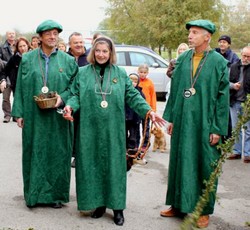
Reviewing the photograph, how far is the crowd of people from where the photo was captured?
15.5 ft

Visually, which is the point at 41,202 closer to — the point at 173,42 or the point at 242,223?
the point at 242,223

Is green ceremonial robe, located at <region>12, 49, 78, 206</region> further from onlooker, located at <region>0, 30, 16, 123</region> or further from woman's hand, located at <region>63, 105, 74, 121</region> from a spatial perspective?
onlooker, located at <region>0, 30, 16, 123</region>

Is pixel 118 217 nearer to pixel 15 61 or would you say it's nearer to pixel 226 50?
pixel 226 50

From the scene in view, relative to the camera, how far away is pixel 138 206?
5.58 metres

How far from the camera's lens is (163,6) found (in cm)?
2166

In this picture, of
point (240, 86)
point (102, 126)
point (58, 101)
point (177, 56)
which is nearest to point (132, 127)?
point (177, 56)

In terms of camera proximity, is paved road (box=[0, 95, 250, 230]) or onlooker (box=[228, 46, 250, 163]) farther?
onlooker (box=[228, 46, 250, 163])

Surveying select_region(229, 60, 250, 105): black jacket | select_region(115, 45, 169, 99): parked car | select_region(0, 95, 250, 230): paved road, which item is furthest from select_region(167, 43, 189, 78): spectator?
select_region(115, 45, 169, 99): parked car

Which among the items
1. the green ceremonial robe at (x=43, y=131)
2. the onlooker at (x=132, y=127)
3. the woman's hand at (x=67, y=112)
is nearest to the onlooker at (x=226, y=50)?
the onlooker at (x=132, y=127)

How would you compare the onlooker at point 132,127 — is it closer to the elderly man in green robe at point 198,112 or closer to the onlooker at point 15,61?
the elderly man in green robe at point 198,112

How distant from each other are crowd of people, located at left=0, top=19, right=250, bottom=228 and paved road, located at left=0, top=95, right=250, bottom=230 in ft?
0.48

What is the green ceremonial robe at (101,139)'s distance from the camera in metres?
4.85

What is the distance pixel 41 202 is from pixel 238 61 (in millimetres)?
4229

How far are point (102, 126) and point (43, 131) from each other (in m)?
0.78
